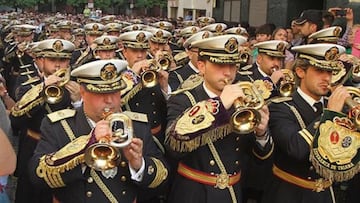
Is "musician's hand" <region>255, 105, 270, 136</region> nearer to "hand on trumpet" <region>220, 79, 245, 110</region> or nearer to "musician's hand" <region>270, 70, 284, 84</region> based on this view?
"hand on trumpet" <region>220, 79, 245, 110</region>

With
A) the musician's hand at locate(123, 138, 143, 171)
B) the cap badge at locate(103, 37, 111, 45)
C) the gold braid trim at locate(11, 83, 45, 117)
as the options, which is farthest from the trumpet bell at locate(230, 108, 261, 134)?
the cap badge at locate(103, 37, 111, 45)

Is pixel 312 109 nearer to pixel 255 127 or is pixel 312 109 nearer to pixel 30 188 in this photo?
pixel 255 127

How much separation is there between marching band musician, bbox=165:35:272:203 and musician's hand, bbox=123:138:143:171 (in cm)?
39

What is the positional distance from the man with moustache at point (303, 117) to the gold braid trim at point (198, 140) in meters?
0.52

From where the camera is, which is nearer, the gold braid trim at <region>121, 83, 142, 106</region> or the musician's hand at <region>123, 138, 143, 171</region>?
the musician's hand at <region>123, 138, 143, 171</region>

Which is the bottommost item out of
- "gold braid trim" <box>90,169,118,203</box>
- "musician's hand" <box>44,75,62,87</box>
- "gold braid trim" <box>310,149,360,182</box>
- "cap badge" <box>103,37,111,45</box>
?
"gold braid trim" <box>90,169,118,203</box>

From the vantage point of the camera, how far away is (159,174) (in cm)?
420

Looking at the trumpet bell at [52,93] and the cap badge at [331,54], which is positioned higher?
the cap badge at [331,54]

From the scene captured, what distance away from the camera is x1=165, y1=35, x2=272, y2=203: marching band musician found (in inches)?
168

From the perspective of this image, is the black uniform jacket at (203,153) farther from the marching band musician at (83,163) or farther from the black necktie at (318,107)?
the black necktie at (318,107)

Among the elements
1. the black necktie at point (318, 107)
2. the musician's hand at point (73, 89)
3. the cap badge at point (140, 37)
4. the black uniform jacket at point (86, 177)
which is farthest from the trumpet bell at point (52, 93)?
the black necktie at point (318, 107)

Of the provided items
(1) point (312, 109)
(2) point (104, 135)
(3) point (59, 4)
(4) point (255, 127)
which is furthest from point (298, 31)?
(3) point (59, 4)

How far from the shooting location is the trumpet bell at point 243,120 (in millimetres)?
4150

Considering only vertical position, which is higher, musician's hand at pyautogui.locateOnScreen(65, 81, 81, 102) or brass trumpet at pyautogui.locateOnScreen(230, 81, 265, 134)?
brass trumpet at pyautogui.locateOnScreen(230, 81, 265, 134)
